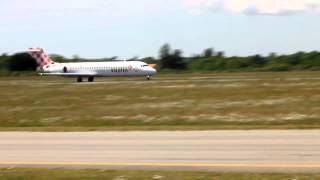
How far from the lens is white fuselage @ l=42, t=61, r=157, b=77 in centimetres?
7475

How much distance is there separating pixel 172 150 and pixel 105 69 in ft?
211

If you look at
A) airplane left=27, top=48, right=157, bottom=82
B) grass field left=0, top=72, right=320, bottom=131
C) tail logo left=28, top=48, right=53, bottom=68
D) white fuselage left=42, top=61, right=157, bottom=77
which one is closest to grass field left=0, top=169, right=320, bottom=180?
grass field left=0, top=72, right=320, bottom=131

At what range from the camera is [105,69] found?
77562 mm

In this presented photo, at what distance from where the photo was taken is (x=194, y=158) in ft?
40.5

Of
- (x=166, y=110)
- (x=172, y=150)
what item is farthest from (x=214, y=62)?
(x=172, y=150)

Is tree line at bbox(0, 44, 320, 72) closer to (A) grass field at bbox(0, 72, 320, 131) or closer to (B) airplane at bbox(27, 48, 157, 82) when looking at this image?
(B) airplane at bbox(27, 48, 157, 82)

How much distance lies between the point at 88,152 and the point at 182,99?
2291cm

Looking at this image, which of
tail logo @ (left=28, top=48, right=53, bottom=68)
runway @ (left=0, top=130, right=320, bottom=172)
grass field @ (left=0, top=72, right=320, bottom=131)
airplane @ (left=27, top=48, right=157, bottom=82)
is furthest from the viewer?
tail logo @ (left=28, top=48, right=53, bottom=68)

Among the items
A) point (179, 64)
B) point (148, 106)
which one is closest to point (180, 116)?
point (148, 106)

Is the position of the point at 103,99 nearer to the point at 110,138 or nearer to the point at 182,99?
the point at 182,99

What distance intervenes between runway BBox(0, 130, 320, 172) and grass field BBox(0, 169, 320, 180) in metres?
0.60

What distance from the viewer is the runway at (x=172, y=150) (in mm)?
11469

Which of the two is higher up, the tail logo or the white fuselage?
the tail logo

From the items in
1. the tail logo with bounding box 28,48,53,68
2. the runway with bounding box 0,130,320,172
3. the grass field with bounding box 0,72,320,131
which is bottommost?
the grass field with bounding box 0,72,320,131
